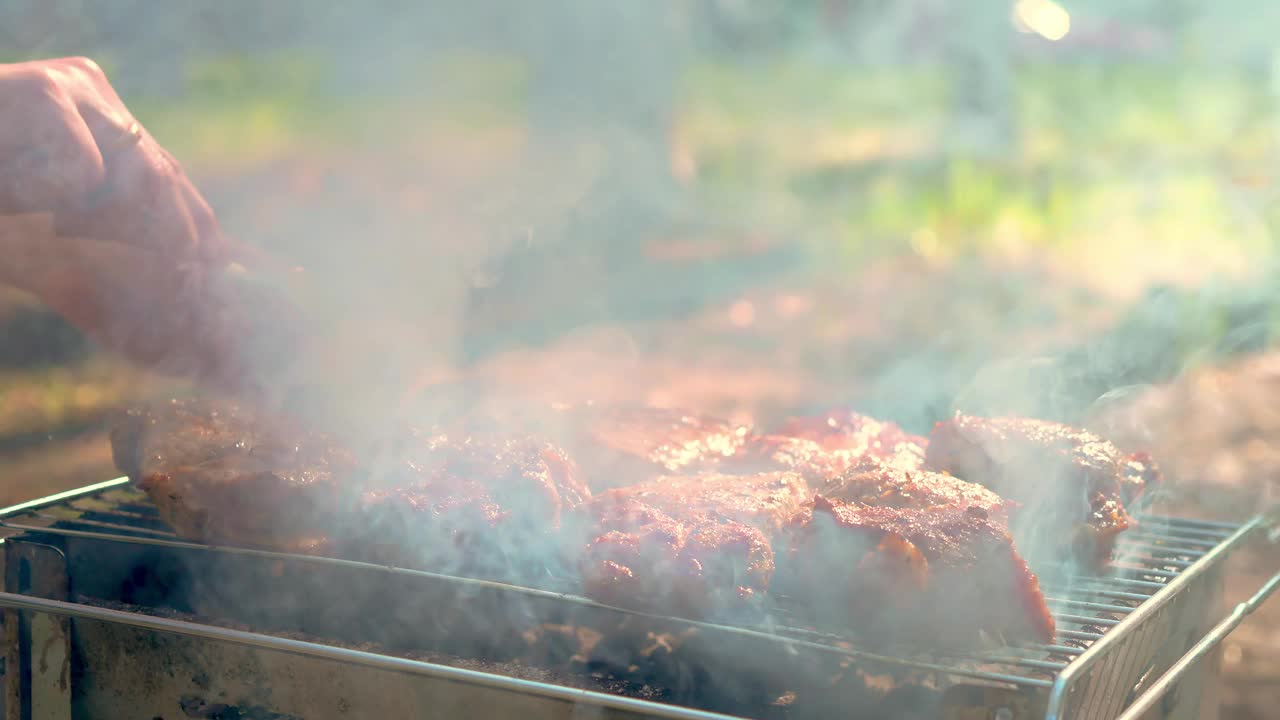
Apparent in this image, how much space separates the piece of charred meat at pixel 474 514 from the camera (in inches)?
105

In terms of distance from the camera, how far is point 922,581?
2227mm

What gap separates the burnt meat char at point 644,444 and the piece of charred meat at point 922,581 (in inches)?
34.9

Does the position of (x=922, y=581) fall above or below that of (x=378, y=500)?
below

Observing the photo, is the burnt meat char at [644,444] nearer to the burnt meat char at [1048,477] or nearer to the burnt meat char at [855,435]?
the burnt meat char at [855,435]

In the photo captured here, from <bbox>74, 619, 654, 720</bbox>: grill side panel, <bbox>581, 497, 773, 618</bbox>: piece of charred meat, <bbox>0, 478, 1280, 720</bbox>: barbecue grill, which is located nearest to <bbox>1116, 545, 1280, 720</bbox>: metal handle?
<bbox>0, 478, 1280, 720</bbox>: barbecue grill

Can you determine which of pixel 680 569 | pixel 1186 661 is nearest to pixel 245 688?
pixel 680 569

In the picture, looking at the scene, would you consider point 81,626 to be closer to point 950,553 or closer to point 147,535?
point 147,535

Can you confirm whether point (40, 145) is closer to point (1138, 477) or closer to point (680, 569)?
point (680, 569)

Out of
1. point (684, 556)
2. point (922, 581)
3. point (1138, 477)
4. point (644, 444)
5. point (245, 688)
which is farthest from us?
point (644, 444)

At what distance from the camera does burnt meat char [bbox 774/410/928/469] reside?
332 cm

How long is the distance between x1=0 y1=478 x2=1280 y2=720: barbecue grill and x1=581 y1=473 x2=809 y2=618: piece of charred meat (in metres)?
0.06

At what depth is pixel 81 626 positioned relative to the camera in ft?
8.65

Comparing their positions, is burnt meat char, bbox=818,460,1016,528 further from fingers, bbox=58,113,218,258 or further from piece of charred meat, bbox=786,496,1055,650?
fingers, bbox=58,113,218,258

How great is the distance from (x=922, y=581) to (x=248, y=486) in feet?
4.98
